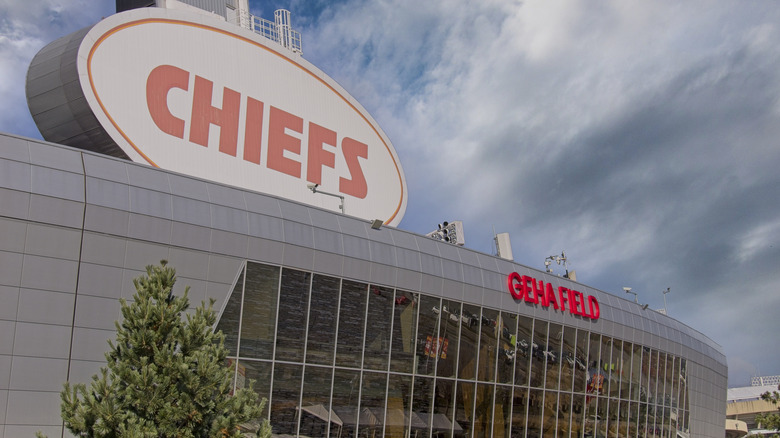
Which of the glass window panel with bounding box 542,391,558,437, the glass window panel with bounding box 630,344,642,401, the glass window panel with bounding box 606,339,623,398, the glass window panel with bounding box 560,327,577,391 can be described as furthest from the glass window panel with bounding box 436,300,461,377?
the glass window panel with bounding box 630,344,642,401

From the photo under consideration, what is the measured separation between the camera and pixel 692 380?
158 feet

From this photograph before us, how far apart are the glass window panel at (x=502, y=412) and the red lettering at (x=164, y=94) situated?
16660 mm

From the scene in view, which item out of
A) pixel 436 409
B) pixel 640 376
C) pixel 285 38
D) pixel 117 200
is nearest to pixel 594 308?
pixel 640 376

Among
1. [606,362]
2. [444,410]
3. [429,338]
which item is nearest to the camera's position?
[429,338]

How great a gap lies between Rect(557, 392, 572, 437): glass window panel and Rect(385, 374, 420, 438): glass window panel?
1020cm

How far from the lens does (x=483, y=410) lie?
31641 millimetres

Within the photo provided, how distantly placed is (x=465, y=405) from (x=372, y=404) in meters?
5.18

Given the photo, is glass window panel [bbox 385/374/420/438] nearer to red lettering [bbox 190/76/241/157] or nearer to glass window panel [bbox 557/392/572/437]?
glass window panel [bbox 557/392/572/437]

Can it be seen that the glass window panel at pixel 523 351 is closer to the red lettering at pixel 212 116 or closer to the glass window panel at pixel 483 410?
the glass window panel at pixel 483 410

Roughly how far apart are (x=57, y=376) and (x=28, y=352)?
0.98m

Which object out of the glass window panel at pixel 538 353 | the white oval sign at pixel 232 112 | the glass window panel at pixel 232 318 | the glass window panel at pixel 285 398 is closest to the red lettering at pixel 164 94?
the white oval sign at pixel 232 112

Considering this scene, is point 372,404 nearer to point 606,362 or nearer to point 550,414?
point 550,414

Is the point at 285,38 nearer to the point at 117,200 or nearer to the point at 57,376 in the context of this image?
the point at 117,200

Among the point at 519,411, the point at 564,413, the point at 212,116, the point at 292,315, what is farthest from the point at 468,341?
the point at 212,116
